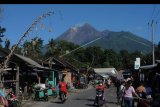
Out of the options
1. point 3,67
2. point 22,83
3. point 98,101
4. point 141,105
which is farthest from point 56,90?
point 3,67

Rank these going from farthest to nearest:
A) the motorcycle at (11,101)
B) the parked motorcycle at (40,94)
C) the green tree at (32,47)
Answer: the parked motorcycle at (40,94) < the motorcycle at (11,101) < the green tree at (32,47)

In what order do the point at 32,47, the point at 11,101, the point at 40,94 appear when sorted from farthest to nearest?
the point at 32,47
the point at 40,94
the point at 11,101

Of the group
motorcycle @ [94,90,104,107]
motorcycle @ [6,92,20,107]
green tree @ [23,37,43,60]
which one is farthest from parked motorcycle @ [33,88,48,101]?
motorcycle @ [6,92,20,107]

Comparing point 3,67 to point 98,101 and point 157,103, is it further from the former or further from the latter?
point 98,101

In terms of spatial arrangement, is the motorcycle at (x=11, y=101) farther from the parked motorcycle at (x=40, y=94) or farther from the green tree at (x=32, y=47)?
the parked motorcycle at (x=40, y=94)

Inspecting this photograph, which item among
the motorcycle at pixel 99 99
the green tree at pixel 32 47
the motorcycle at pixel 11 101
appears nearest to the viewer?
the green tree at pixel 32 47

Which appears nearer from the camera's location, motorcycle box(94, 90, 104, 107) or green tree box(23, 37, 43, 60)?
green tree box(23, 37, 43, 60)

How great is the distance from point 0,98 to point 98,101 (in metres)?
10.7

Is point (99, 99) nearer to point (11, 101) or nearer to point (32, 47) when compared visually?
point (11, 101)

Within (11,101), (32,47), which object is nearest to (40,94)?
(32,47)

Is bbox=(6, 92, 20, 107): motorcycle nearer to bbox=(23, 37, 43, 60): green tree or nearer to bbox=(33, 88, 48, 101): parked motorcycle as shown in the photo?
bbox=(23, 37, 43, 60): green tree

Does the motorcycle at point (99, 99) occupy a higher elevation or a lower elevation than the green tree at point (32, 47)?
lower

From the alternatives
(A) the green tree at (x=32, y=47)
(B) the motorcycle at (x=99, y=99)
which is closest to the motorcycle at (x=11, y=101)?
(A) the green tree at (x=32, y=47)

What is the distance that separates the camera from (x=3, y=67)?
7.46 m
